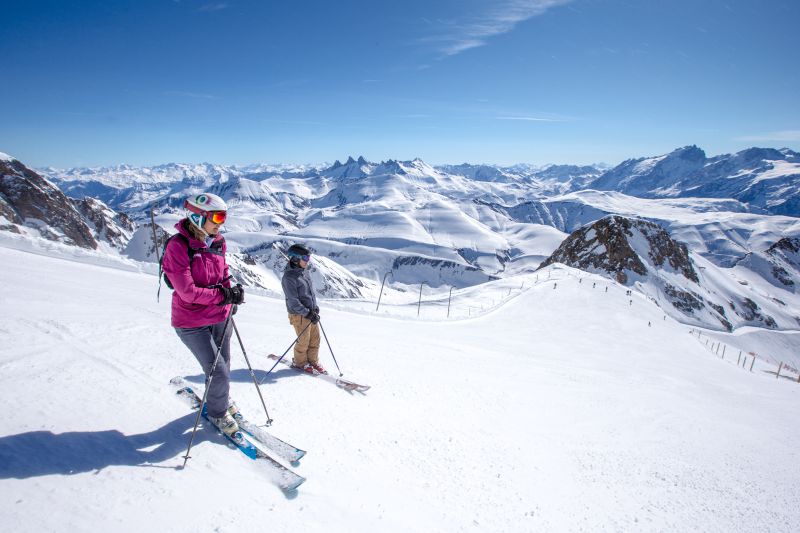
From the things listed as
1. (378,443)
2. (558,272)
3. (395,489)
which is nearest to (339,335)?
(378,443)

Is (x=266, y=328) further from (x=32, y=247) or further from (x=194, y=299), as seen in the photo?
(x=32, y=247)

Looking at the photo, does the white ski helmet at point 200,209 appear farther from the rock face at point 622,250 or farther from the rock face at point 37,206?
the rock face at point 37,206

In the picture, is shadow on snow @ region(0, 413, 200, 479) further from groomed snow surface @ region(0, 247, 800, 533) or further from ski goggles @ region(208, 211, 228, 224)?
ski goggles @ region(208, 211, 228, 224)

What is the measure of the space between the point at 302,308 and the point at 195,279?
3321mm

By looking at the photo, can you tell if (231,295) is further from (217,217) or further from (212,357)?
(217,217)

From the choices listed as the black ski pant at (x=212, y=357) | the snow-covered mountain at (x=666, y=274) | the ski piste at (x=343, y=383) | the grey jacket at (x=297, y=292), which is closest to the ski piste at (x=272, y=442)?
the black ski pant at (x=212, y=357)

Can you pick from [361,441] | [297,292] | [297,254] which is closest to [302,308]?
[297,292]

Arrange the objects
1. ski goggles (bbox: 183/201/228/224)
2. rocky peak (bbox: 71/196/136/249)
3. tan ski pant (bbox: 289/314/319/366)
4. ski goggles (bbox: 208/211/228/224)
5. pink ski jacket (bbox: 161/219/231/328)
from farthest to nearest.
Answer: rocky peak (bbox: 71/196/136/249) < tan ski pant (bbox: 289/314/319/366) < ski goggles (bbox: 208/211/228/224) < ski goggles (bbox: 183/201/228/224) < pink ski jacket (bbox: 161/219/231/328)

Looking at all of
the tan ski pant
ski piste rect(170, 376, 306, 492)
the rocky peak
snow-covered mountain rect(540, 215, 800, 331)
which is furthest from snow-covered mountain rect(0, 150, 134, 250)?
snow-covered mountain rect(540, 215, 800, 331)

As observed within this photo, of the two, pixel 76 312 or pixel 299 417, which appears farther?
pixel 76 312

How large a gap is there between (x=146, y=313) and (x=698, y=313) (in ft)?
445

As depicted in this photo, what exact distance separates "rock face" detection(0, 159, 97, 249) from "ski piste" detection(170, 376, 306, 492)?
588ft

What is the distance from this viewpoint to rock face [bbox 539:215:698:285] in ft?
368

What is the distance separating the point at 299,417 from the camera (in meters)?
6.39
